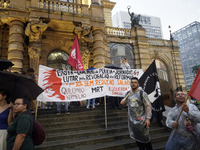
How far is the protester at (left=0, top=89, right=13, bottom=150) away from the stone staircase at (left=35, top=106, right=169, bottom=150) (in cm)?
157

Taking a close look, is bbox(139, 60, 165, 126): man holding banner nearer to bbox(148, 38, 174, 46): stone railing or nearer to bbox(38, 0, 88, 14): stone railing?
bbox(38, 0, 88, 14): stone railing

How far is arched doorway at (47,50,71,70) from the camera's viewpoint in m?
11.8

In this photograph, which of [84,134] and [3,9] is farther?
[3,9]

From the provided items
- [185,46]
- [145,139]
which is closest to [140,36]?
[145,139]

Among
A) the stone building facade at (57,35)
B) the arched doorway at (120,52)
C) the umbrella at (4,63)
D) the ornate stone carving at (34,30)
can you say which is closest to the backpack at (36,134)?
the umbrella at (4,63)

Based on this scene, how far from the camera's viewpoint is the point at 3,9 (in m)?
9.53

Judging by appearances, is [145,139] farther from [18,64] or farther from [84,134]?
[18,64]

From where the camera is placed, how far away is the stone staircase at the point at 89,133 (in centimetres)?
444

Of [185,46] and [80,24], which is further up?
[185,46]

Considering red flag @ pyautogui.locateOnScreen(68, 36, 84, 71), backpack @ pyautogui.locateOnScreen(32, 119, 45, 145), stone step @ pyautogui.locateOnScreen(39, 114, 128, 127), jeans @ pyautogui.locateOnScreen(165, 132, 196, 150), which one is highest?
red flag @ pyautogui.locateOnScreen(68, 36, 84, 71)

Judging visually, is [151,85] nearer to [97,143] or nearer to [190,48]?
[97,143]

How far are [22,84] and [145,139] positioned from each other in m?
3.26

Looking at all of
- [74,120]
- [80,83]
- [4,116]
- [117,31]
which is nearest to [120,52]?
[117,31]

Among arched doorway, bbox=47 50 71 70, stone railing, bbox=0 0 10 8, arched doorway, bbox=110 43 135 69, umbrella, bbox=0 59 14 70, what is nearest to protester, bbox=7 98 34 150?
umbrella, bbox=0 59 14 70
